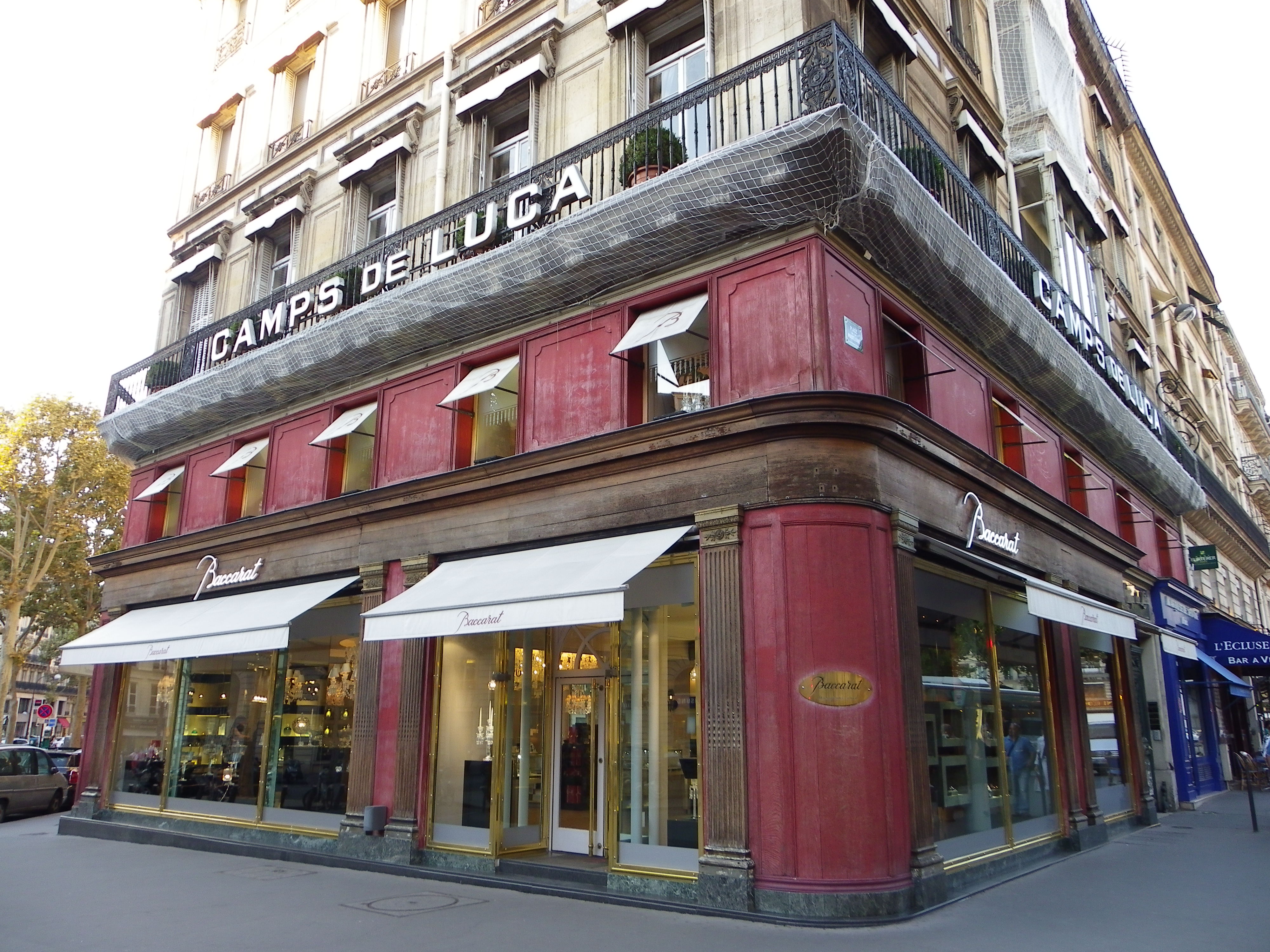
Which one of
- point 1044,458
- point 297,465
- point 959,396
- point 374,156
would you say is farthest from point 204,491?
point 1044,458

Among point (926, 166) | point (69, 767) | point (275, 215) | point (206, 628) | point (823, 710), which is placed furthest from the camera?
point (69, 767)

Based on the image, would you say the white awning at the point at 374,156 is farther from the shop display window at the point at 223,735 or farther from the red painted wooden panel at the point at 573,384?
the shop display window at the point at 223,735

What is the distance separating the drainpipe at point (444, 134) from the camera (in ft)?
50.7

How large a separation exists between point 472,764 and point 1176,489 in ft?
57.6

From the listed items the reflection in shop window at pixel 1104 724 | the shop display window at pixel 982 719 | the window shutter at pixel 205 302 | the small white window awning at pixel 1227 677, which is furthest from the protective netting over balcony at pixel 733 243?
the small white window awning at pixel 1227 677

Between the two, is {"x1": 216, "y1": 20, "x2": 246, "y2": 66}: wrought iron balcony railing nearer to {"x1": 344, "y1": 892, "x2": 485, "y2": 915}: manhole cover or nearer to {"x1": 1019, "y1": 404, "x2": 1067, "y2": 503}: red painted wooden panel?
{"x1": 1019, "y1": 404, "x2": 1067, "y2": 503}: red painted wooden panel

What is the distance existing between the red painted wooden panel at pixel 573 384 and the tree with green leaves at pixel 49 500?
24.8 m

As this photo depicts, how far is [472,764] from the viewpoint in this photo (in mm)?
12219

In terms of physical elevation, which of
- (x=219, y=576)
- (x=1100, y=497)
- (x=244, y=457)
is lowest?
(x=219, y=576)

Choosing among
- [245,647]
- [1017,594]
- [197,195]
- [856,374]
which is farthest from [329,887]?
[197,195]

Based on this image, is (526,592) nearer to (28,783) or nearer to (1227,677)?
(28,783)

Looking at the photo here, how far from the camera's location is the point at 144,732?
17500 mm

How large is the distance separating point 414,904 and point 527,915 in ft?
4.92

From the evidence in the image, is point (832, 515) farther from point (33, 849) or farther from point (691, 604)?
point (33, 849)
